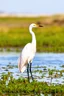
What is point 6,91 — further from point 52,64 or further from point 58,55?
point 58,55

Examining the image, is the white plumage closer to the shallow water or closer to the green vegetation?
the shallow water

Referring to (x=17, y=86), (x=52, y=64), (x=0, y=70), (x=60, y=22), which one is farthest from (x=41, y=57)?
(x=60, y=22)

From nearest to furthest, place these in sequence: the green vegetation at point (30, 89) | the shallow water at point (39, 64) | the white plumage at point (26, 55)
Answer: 1. the green vegetation at point (30, 89)
2. the white plumage at point (26, 55)
3. the shallow water at point (39, 64)

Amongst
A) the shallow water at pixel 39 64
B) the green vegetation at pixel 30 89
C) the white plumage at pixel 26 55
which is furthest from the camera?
the shallow water at pixel 39 64

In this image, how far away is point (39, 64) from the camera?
1889 cm

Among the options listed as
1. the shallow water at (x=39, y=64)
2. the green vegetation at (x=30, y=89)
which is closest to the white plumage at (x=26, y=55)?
the shallow water at (x=39, y=64)

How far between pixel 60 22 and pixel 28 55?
39007 millimetres

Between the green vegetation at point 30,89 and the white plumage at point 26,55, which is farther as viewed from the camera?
the white plumage at point 26,55

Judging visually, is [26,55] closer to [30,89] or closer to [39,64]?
[30,89]

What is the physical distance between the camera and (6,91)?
12.1m

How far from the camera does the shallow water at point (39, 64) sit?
585 inches

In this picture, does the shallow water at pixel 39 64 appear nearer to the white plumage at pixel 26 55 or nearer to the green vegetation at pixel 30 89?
the white plumage at pixel 26 55

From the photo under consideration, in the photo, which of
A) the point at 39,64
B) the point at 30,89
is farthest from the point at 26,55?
the point at 39,64

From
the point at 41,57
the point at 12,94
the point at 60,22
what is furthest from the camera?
the point at 60,22
